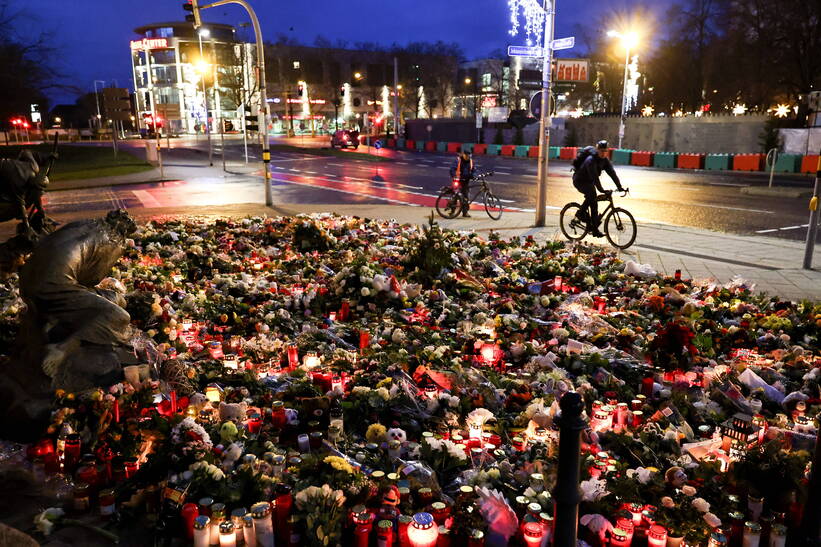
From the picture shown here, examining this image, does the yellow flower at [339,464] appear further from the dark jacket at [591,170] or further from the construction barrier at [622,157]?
the construction barrier at [622,157]

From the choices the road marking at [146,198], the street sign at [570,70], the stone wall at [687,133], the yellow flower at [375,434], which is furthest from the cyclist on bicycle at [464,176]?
the stone wall at [687,133]

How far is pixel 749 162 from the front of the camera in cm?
3042

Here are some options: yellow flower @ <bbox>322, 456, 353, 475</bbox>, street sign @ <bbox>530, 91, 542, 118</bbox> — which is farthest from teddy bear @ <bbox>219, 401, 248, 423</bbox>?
street sign @ <bbox>530, 91, 542, 118</bbox>

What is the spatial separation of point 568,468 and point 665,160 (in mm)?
33971

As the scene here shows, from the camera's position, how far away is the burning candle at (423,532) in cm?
307

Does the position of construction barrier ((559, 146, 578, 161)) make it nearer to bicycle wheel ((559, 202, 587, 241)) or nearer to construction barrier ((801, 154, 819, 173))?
construction barrier ((801, 154, 819, 173))

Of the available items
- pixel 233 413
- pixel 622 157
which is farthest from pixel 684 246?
pixel 622 157

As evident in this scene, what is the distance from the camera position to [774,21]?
113 ft

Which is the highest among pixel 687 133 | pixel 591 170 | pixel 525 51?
pixel 525 51

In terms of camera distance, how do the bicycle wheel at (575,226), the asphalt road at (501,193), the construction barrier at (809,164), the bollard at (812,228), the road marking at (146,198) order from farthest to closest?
the construction barrier at (809,164), the road marking at (146,198), the asphalt road at (501,193), the bicycle wheel at (575,226), the bollard at (812,228)

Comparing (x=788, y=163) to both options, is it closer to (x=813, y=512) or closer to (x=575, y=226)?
(x=575, y=226)

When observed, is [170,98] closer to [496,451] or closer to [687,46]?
[687,46]

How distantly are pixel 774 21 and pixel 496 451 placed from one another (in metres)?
38.8

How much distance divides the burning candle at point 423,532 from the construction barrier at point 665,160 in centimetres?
3319
